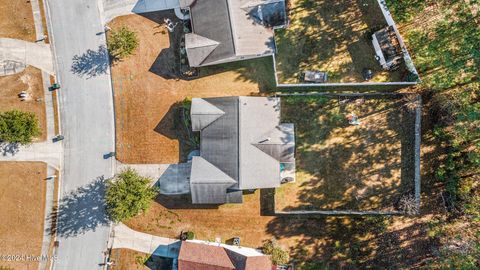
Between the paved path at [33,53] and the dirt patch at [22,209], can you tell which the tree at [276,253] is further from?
the paved path at [33,53]

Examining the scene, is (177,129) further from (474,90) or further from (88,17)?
(474,90)

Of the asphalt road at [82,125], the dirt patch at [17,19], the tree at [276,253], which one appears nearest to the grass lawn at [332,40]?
the tree at [276,253]

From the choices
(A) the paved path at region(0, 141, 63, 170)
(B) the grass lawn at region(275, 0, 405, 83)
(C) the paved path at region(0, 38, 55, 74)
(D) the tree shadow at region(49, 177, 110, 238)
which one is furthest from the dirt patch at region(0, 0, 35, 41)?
(B) the grass lawn at region(275, 0, 405, 83)

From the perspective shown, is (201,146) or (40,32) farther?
(40,32)

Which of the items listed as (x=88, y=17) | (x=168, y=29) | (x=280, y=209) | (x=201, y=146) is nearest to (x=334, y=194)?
(x=280, y=209)

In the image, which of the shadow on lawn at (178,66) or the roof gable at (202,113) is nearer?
the roof gable at (202,113)

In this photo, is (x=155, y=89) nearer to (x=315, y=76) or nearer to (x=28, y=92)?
(x=28, y=92)

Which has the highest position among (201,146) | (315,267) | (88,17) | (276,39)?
(88,17)

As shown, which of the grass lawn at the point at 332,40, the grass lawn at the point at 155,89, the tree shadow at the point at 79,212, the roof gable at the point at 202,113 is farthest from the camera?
the tree shadow at the point at 79,212

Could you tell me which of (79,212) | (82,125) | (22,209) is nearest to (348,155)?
(82,125)
